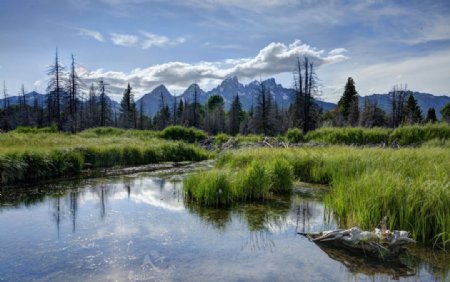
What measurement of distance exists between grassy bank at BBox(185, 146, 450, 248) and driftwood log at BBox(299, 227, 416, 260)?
0.61m

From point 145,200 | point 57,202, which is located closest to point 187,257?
point 145,200

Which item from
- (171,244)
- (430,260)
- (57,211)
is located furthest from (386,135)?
(57,211)

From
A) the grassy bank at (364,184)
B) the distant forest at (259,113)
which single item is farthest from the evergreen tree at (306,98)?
the grassy bank at (364,184)

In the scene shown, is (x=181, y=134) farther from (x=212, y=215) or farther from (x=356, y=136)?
(x=212, y=215)

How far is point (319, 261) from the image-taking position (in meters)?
5.19

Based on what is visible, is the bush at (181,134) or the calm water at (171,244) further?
the bush at (181,134)

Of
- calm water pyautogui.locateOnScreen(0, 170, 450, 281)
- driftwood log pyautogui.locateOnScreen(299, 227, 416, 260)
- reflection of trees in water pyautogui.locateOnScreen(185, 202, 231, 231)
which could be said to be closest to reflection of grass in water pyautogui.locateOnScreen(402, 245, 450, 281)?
calm water pyautogui.locateOnScreen(0, 170, 450, 281)

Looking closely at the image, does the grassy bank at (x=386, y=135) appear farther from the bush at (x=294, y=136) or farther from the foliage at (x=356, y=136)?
the bush at (x=294, y=136)

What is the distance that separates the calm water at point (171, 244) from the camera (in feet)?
15.4

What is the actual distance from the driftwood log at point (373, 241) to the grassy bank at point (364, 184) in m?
0.61

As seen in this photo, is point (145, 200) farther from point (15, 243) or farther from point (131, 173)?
point (131, 173)

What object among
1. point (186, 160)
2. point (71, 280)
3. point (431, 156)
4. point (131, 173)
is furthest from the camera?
point (186, 160)

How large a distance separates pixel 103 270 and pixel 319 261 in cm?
309

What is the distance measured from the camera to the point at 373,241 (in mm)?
5309
